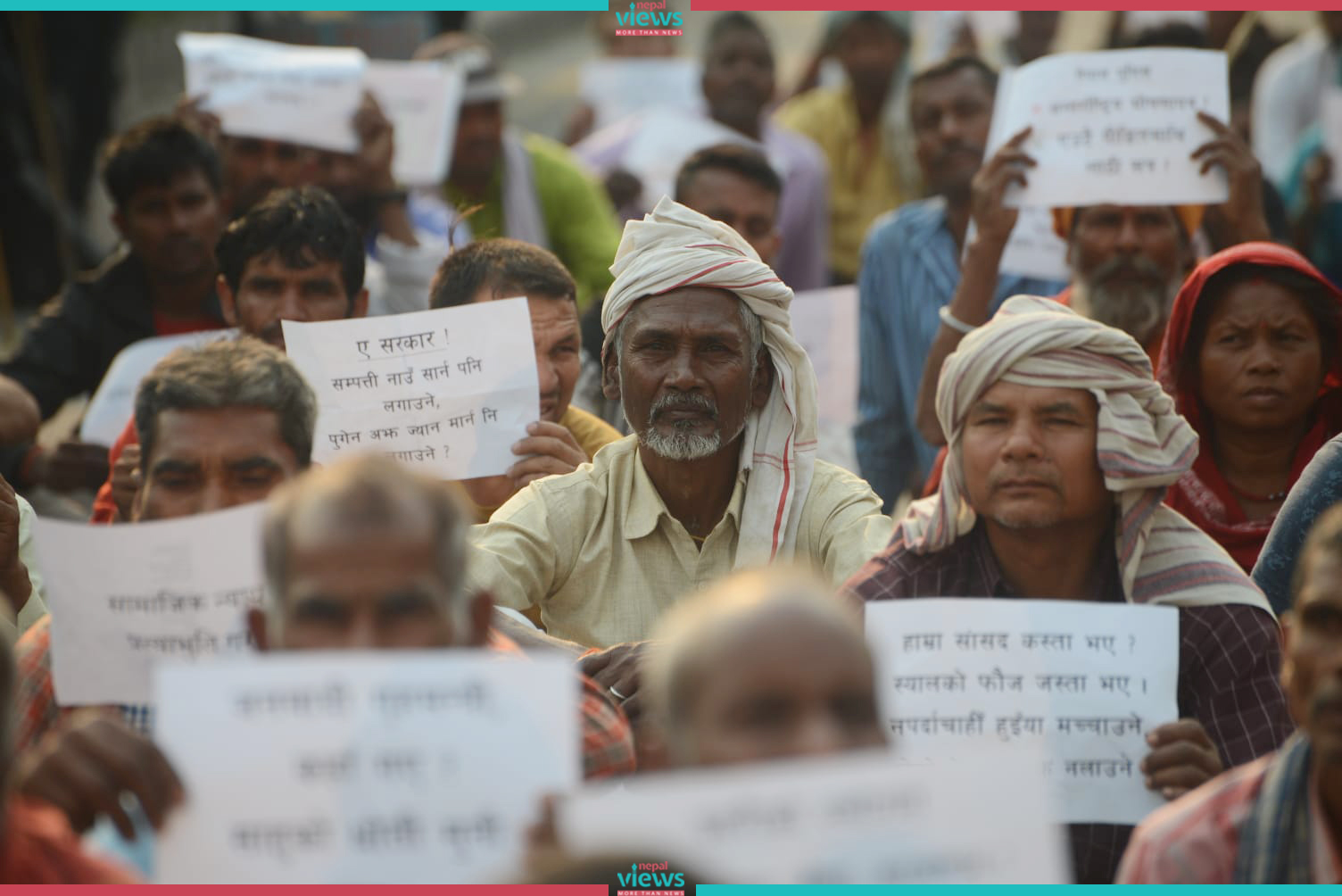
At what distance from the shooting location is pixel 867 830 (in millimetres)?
2289

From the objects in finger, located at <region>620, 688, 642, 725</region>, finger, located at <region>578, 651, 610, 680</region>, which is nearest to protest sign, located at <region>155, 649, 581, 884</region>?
finger, located at <region>620, 688, 642, 725</region>

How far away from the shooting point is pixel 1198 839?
272cm

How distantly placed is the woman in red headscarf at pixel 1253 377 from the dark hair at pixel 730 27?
4608mm

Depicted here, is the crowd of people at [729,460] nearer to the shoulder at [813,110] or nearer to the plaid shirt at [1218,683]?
the plaid shirt at [1218,683]

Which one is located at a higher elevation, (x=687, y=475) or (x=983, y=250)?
(x=983, y=250)

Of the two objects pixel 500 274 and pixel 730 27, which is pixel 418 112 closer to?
pixel 730 27

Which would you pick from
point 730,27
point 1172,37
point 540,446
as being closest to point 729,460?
point 540,446

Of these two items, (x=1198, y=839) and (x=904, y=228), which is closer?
(x=1198, y=839)

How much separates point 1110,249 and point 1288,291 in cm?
97

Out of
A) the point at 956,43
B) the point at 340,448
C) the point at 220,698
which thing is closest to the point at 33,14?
the point at 956,43

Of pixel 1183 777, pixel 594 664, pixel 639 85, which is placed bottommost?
pixel 1183 777

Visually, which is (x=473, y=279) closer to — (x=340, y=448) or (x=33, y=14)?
(x=340, y=448)

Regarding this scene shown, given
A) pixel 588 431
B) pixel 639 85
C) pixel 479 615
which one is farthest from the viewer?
pixel 639 85

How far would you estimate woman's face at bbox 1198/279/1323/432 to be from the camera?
A: 4922 millimetres
